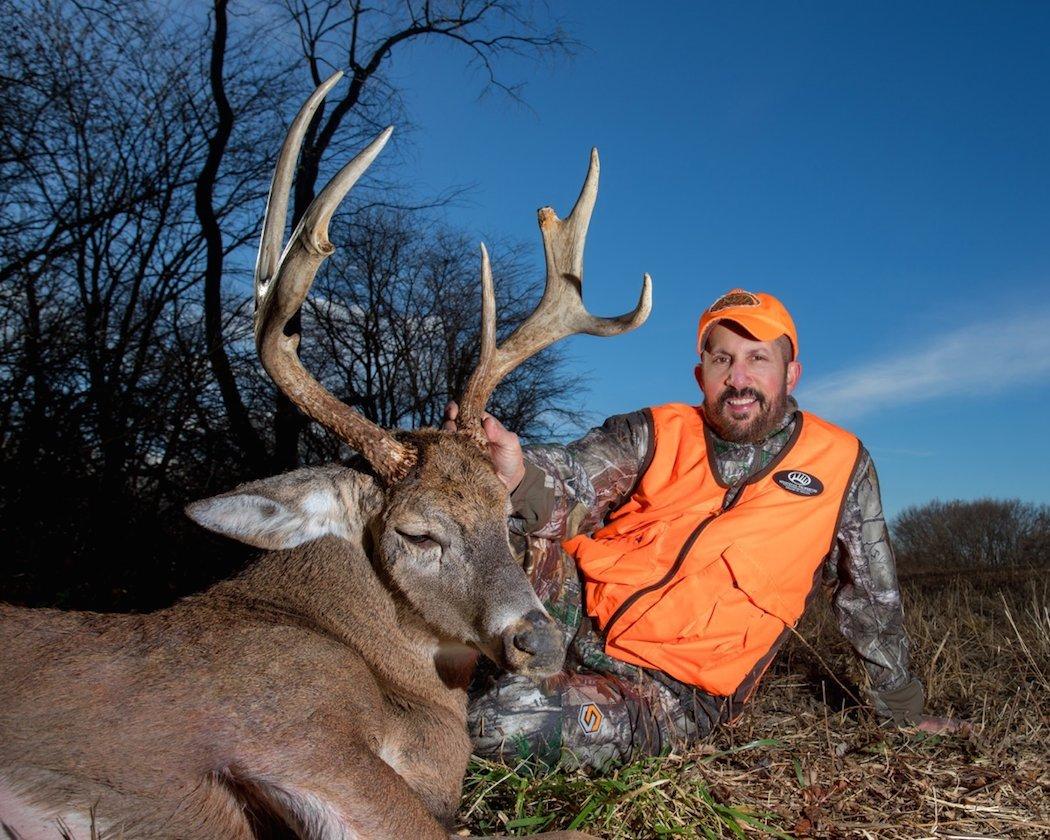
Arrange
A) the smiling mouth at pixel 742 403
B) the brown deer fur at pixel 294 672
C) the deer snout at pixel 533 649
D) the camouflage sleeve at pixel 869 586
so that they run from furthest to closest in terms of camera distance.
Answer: the smiling mouth at pixel 742 403
the camouflage sleeve at pixel 869 586
the deer snout at pixel 533 649
the brown deer fur at pixel 294 672

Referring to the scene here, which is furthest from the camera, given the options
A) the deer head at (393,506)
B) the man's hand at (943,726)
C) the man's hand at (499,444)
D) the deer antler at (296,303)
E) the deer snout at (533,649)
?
the man's hand at (943,726)

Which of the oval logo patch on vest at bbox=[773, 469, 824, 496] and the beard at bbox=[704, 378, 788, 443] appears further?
the beard at bbox=[704, 378, 788, 443]

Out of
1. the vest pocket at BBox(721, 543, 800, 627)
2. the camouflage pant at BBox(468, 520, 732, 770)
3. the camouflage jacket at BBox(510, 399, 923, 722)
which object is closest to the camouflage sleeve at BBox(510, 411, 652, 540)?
the camouflage jacket at BBox(510, 399, 923, 722)

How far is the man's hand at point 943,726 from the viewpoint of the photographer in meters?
4.40

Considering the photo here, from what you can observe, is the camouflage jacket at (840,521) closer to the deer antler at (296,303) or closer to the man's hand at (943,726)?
the man's hand at (943,726)

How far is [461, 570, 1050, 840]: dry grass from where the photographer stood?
10.8ft

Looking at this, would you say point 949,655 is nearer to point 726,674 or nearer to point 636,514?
point 726,674

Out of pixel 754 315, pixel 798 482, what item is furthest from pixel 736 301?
pixel 798 482

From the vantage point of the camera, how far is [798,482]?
15.8 feet

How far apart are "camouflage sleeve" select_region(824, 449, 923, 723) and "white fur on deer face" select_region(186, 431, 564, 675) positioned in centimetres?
233

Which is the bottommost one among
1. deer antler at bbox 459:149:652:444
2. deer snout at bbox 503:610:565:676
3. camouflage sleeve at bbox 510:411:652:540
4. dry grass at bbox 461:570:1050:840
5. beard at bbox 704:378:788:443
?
dry grass at bbox 461:570:1050:840

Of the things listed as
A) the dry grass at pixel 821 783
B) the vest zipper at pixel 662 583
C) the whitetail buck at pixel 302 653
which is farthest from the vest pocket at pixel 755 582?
the whitetail buck at pixel 302 653

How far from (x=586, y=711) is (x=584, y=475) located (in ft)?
4.29

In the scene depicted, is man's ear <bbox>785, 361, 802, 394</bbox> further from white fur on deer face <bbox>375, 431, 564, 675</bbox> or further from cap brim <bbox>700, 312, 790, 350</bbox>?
white fur on deer face <bbox>375, 431, 564, 675</bbox>
